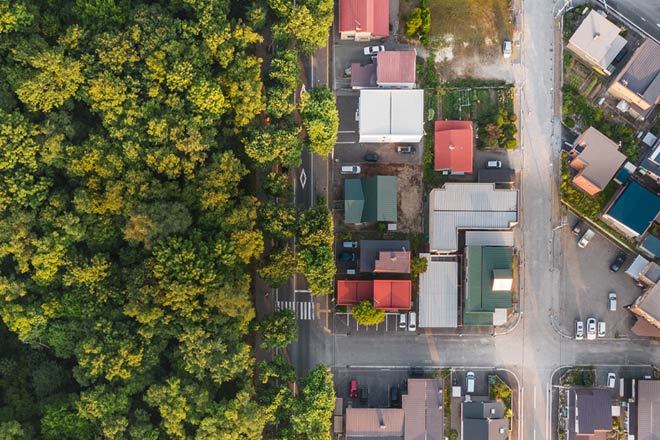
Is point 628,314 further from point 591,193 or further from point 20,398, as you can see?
point 20,398

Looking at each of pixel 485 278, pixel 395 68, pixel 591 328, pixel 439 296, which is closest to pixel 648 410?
pixel 591 328

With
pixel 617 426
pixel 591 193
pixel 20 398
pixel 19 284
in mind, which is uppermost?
pixel 591 193

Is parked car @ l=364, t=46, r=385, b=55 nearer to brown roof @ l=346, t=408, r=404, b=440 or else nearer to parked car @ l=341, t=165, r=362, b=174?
parked car @ l=341, t=165, r=362, b=174

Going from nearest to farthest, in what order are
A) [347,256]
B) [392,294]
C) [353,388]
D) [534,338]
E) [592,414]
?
[592,414] → [392,294] → [353,388] → [347,256] → [534,338]

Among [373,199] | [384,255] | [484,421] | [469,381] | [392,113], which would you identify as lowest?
[484,421]

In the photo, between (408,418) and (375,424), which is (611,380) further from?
(375,424)

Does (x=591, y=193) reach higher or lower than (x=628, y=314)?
higher

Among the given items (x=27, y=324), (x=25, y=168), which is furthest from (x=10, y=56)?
(x=27, y=324)

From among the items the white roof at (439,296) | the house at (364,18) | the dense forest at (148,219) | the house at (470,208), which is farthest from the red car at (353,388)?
the house at (364,18)
